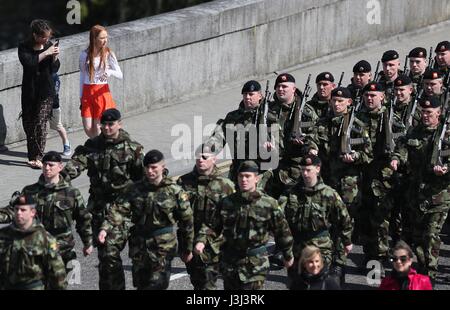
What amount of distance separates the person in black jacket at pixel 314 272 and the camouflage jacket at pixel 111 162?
2.77 m

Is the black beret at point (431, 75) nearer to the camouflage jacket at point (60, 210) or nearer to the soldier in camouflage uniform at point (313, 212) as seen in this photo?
the soldier in camouflage uniform at point (313, 212)

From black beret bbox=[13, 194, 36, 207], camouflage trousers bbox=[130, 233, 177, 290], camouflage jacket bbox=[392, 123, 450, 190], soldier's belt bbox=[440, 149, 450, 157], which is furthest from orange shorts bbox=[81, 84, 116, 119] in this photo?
black beret bbox=[13, 194, 36, 207]

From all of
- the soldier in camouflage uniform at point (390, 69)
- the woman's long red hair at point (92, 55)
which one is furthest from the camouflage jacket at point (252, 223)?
the soldier in camouflage uniform at point (390, 69)

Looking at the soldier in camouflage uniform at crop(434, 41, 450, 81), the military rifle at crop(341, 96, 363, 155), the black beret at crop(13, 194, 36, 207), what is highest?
the soldier in camouflage uniform at crop(434, 41, 450, 81)

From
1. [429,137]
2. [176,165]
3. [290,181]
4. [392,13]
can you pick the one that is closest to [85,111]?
[176,165]

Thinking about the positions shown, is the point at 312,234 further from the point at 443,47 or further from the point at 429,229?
the point at 443,47

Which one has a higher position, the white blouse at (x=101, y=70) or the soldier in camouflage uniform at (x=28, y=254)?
the white blouse at (x=101, y=70)

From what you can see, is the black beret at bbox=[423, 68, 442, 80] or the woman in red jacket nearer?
the woman in red jacket

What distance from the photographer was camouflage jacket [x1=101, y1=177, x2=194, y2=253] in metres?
15.4

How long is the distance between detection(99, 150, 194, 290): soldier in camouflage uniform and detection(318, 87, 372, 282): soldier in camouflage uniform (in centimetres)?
251

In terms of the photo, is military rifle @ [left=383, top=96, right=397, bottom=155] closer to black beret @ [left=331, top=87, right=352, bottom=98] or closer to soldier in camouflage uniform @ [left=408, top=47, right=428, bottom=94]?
black beret @ [left=331, top=87, right=352, bottom=98]

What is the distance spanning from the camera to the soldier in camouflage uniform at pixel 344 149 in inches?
688

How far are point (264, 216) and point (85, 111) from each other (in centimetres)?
530
